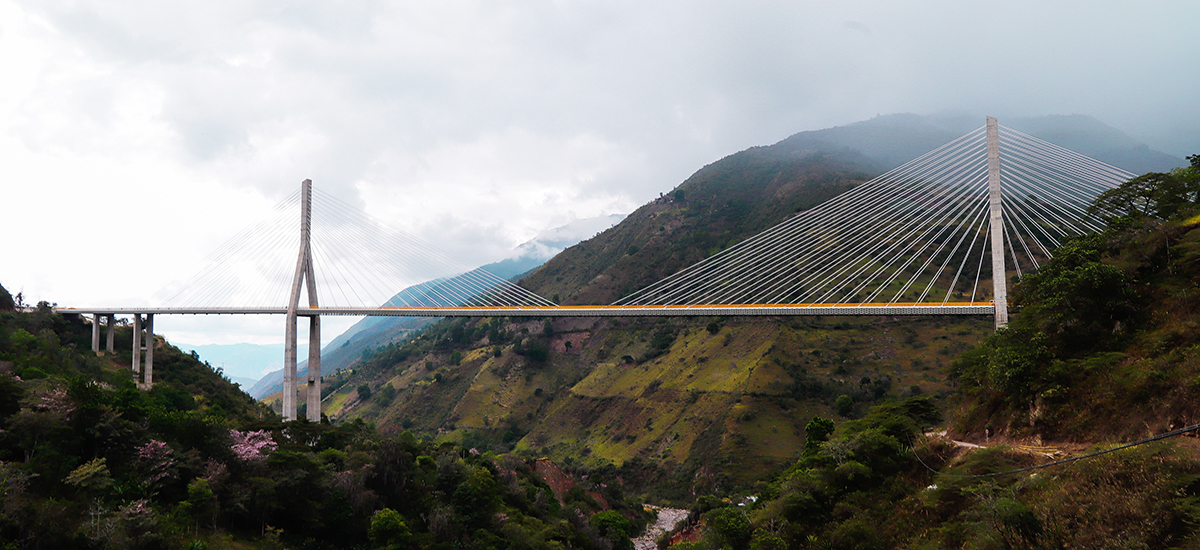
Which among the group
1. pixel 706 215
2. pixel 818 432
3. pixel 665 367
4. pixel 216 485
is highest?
pixel 706 215

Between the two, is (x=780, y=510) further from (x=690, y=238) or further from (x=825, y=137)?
(x=825, y=137)

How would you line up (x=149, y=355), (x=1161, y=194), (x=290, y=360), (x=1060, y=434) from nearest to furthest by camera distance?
(x=1060, y=434)
(x=1161, y=194)
(x=290, y=360)
(x=149, y=355)

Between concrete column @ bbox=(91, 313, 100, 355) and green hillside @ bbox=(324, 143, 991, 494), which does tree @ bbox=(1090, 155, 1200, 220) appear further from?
concrete column @ bbox=(91, 313, 100, 355)

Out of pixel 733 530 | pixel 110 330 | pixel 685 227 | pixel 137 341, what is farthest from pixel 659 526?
pixel 685 227

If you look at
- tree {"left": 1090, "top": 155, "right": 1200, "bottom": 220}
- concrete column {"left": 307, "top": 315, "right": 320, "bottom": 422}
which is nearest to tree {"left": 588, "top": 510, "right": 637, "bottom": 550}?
concrete column {"left": 307, "top": 315, "right": 320, "bottom": 422}

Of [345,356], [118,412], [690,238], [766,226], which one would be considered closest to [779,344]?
[766,226]

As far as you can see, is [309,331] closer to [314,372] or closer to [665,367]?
[314,372]
